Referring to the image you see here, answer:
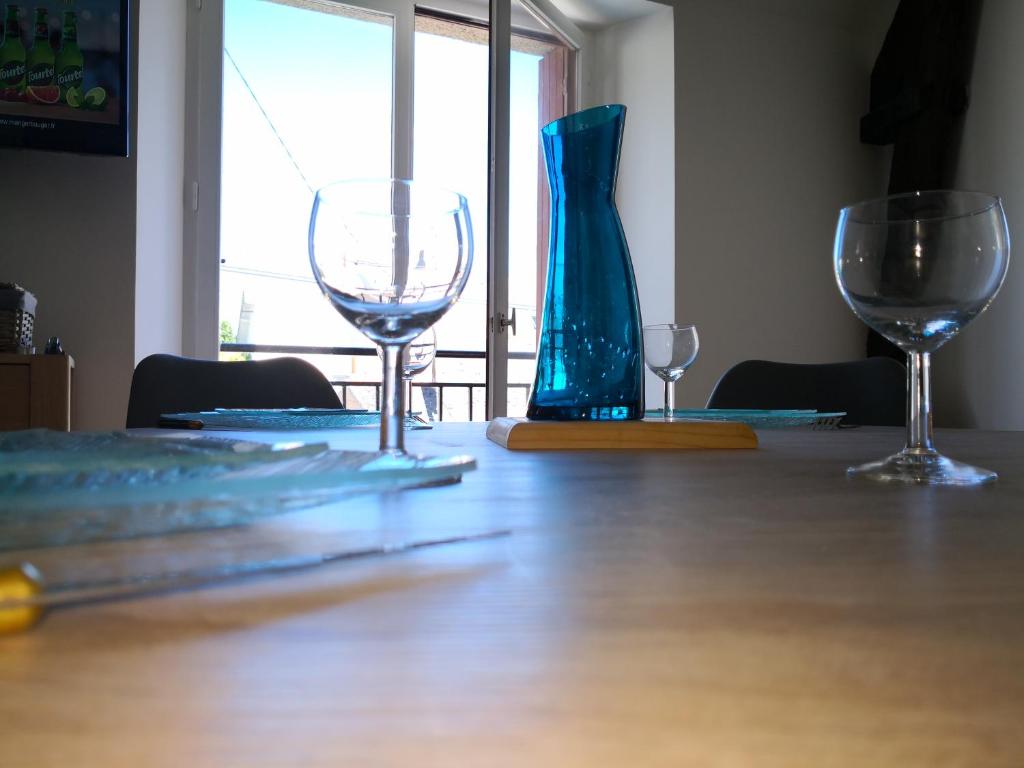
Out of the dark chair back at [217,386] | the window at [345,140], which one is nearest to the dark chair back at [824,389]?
the dark chair back at [217,386]

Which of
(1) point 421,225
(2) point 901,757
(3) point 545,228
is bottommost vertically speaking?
(2) point 901,757

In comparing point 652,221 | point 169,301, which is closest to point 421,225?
point 169,301

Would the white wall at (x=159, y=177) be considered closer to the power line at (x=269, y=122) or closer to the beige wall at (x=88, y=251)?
the beige wall at (x=88, y=251)

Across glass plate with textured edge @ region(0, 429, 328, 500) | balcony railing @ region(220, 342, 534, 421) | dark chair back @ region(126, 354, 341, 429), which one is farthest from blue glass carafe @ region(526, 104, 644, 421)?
balcony railing @ region(220, 342, 534, 421)

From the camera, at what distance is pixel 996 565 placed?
23cm

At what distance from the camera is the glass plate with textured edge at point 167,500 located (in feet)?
0.69

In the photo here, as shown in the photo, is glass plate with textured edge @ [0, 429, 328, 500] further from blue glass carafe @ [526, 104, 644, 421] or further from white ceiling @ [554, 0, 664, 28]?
white ceiling @ [554, 0, 664, 28]

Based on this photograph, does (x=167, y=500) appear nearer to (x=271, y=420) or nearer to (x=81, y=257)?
(x=271, y=420)

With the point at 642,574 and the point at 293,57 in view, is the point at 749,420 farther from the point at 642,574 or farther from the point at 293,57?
the point at 293,57

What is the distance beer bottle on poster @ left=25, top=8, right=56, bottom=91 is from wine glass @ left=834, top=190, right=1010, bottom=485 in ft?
8.43

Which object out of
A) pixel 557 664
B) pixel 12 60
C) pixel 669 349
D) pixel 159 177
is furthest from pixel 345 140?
pixel 557 664

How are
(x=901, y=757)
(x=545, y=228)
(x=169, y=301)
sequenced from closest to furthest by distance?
1. (x=901, y=757)
2. (x=169, y=301)
3. (x=545, y=228)

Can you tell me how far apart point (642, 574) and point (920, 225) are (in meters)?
0.39

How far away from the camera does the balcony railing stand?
3.10m
